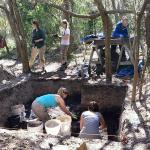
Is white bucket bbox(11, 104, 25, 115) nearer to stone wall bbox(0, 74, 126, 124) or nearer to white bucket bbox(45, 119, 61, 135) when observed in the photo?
stone wall bbox(0, 74, 126, 124)

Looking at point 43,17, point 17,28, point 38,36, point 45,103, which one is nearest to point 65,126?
point 45,103

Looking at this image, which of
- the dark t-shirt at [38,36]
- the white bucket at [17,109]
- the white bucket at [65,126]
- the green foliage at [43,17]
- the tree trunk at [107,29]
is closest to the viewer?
the white bucket at [65,126]

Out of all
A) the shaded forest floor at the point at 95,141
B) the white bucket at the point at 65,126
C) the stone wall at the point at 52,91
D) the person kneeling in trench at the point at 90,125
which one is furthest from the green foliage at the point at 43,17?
the shaded forest floor at the point at 95,141

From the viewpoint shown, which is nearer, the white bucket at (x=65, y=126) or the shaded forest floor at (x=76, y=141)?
the shaded forest floor at (x=76, y=141)

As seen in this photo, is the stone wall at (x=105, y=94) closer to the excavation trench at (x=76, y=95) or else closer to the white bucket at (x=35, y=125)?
the excavation trench at (x=76, y=95)

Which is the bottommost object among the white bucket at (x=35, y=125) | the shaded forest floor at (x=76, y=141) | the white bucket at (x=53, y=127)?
the white bucket at (x=35, y=125)

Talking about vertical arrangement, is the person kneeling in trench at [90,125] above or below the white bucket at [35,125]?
above

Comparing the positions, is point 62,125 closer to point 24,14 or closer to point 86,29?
point 86,29

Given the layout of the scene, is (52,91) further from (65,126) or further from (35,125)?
(65,126)

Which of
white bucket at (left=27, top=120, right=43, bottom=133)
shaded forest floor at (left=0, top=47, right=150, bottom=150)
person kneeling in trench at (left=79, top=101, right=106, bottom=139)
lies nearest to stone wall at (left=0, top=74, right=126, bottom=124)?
white bucket at (left=27, top=120, right=43, bottom=133)

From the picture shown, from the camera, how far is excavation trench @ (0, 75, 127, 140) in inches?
415

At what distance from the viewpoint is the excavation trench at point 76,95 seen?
1055 centimetres

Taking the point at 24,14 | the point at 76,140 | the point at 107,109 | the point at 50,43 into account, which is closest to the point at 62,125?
the point at 76,140

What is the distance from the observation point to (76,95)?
39.8 ft
